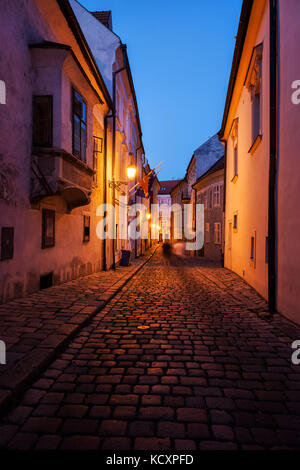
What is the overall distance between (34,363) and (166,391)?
158cm

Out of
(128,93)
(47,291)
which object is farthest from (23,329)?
(128,93)

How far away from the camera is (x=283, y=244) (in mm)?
6328

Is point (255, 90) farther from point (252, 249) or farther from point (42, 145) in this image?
point (42, 145)

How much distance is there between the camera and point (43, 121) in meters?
7.97

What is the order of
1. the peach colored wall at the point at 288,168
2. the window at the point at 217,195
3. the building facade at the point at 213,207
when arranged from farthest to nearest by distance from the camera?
the window at the point at 217,195 → the building facade at the point at 213,207 → the peach colored wall at the point at 288,168

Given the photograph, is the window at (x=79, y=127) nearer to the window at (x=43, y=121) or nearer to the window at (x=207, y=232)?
the window at (x=43, y=121)

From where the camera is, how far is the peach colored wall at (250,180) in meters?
7.88

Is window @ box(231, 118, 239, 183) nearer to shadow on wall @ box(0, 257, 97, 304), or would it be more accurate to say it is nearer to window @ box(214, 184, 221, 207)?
shadow on wall @ box(0, 257, 97, 304)

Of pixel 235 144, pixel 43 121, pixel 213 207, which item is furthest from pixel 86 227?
pixel 213 207

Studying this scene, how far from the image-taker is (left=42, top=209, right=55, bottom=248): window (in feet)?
27.2

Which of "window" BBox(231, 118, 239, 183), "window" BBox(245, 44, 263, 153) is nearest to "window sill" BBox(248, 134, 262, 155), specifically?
"window" BBox(245, 44, 263, 153)

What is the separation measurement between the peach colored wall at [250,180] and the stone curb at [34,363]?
4.98m

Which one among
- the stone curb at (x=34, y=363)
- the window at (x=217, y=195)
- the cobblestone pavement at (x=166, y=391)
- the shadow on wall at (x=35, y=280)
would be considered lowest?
the cobblestone pavement at (x=166, y=391)

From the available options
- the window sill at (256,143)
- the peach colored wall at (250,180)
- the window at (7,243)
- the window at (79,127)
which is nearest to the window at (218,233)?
the peach colored wall at (250,180)
